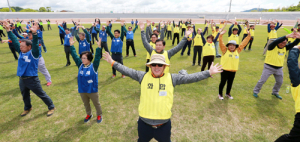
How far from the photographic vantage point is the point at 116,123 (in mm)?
4531

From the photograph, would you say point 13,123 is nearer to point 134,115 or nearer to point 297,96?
point 134,115

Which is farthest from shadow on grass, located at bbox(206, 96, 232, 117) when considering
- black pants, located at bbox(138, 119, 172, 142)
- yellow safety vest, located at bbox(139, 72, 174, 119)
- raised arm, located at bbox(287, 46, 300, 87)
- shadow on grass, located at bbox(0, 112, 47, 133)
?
shadow on grass, located at bbox(0, 112, 47, 133)

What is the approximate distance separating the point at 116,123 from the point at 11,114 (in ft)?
12.9

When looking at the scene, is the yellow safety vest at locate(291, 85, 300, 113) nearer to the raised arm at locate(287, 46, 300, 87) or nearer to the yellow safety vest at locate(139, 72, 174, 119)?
the raised arm at locate(287, 46, 300, 87)

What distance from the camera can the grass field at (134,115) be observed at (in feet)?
13.3

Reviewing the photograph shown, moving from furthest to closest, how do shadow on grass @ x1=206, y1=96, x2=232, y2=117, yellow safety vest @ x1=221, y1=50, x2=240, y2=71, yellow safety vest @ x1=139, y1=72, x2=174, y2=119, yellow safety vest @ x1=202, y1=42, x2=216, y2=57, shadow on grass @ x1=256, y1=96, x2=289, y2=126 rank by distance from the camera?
yellow safety vest @ x1=202, y1=42, x2=216, y2=57 < yellow safety vest @ x1=221, y1=50, x2=240, y2=71 < shadow on grass @ x1=206, y1=96, x2=232, y2=117 < shadow on grass @ x1=256, y1=96, x2=289, y2=126 < yellow safety vest @ x1=139, y1=72, x2=174, y2=119

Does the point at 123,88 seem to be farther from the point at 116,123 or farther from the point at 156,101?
the point at 156,101

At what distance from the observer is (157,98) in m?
2.55

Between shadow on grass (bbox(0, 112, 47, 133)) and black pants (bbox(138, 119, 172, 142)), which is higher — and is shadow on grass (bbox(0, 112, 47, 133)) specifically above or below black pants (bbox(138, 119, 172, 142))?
below

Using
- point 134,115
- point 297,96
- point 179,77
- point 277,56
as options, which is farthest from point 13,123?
point 277,56

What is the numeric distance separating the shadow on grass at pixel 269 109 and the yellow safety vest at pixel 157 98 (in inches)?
173

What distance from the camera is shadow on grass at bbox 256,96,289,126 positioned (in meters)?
4.68

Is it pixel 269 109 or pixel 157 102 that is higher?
pixel 157 102

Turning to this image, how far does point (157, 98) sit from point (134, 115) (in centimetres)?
272
